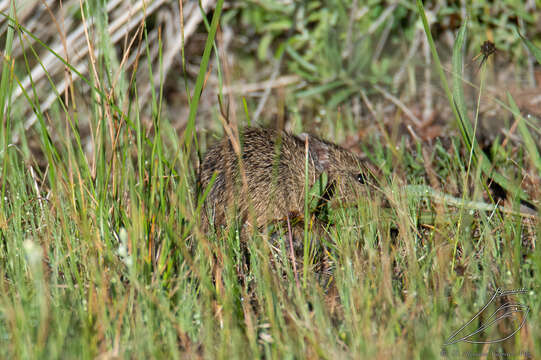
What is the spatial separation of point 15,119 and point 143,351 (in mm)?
2699

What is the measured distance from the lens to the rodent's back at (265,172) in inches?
115

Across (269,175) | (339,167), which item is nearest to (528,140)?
(339,167)

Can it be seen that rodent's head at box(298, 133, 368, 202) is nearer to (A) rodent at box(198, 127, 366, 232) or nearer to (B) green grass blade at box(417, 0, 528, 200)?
(A) rodent at box(198, 127, 366, 232)

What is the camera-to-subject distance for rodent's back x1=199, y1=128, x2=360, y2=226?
2.93 meters

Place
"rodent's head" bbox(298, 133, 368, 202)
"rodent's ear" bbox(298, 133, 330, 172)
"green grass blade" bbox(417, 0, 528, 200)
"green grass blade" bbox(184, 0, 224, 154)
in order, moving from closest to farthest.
Answer: "green grass blade" bbox(184, 0, 224, 154) < "green grass blade" bbox(417, 0, 528, 200) < "rodent's head" bbox(298, 133, 368, 202) < "rodent's ear" bbox(298, 133, 330, 172)

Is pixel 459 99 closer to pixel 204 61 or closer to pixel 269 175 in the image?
pixel 269 175

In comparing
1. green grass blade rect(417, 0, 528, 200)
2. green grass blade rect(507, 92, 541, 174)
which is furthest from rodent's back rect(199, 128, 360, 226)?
green grass blade rect(507, 92, 541, 174)

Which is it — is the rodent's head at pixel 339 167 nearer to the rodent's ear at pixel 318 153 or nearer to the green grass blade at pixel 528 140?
the rodent's ear at pixel 318 153

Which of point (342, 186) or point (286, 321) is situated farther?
point (342, 186)

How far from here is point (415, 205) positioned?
9.73ft

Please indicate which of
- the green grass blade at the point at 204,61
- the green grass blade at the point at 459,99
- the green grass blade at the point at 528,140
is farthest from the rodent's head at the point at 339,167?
the green grass blade at the point at 204,61

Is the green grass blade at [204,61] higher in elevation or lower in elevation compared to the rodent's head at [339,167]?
higher

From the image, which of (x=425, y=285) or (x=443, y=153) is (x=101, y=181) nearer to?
(x=425, y=285)

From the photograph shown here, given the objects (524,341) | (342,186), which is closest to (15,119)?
(342,186)
